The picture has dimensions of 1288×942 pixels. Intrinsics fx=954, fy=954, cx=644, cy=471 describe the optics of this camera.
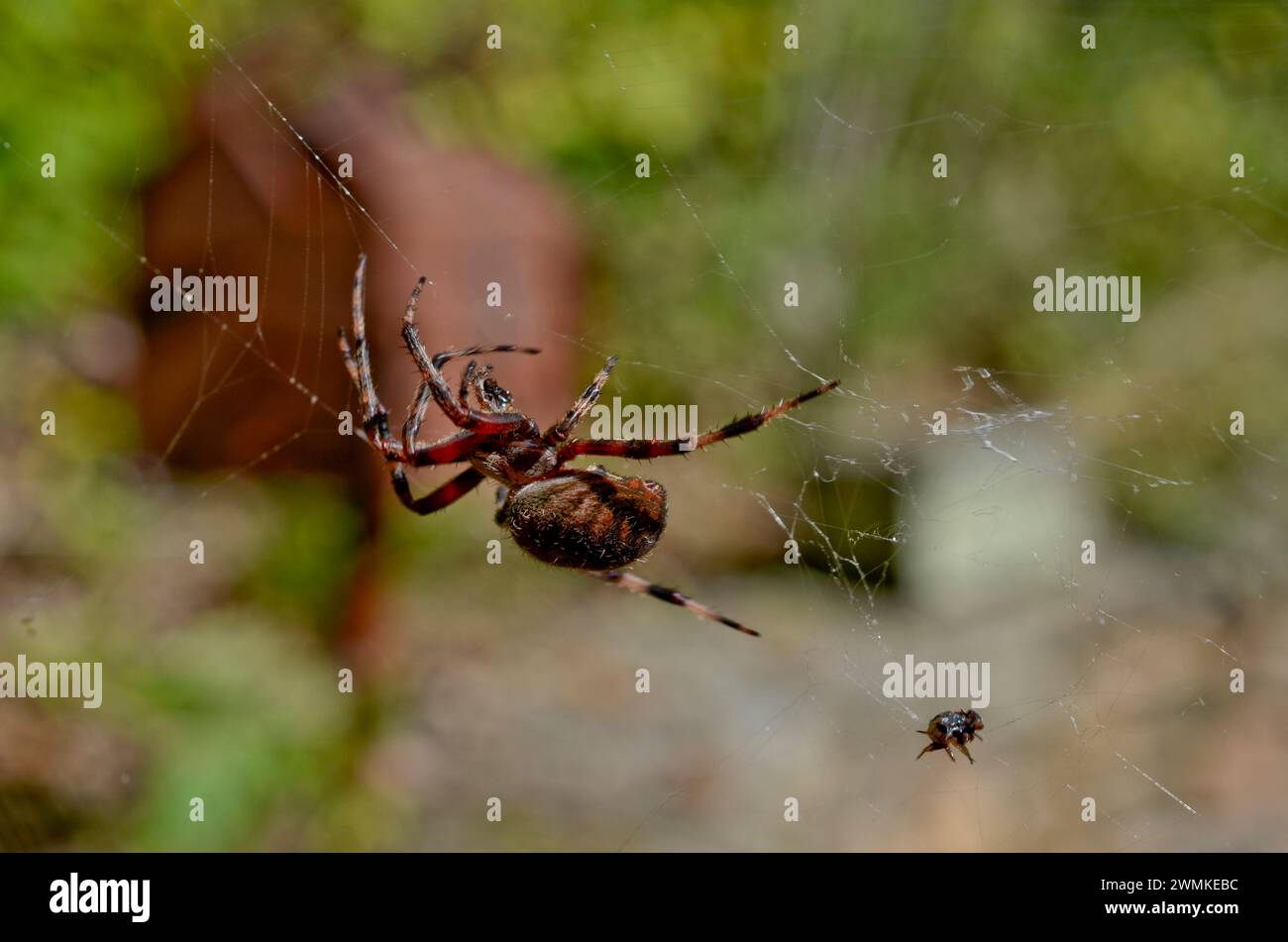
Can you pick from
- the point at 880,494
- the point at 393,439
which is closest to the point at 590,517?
the point at 393,439

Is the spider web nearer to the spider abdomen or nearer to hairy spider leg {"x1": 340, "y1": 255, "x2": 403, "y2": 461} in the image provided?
hairy spider leg {"x1": 340, "y1": 255, "x2": 403, "y2": 461}

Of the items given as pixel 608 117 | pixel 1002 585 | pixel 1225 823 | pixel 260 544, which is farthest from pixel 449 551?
pixel 1225 823

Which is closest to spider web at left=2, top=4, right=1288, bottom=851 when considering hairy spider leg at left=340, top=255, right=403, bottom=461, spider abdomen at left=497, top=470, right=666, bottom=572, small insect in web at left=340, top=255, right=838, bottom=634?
hairy spider leg at left=340, top=255, right=403, bottom=461

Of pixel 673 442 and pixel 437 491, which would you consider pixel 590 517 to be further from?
pixel 437 491

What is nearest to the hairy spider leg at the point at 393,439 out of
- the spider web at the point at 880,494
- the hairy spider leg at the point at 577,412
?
the hairy spider leg at the point at 577,412

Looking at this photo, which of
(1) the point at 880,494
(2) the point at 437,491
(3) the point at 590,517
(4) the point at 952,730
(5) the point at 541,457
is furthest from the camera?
(1) the point at 880,494

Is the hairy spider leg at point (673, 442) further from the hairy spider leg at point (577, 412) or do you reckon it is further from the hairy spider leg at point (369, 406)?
the hairy spider leg at point (369, 406)
